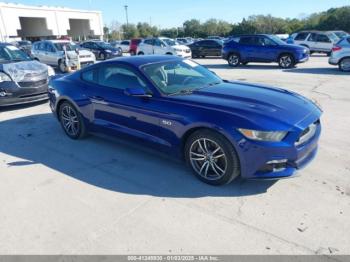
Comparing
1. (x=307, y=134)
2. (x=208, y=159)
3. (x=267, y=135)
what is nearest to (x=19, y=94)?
(x=208, y=159)

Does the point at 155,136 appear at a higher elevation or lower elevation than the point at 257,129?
lower

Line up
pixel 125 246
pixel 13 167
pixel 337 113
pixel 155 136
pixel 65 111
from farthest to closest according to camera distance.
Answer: pixel 337 113 → pixel 65 111 → pixel 13 167 → pixel 155 136 → pixel 125 246

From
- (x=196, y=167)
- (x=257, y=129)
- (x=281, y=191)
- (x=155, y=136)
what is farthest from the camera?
(x=155, y=136)

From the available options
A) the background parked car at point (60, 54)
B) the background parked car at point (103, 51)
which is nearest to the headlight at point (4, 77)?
the background parked car at point (60, 54)

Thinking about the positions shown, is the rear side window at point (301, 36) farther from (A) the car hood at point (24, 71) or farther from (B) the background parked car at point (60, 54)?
(A) the car hood at point (24, 71)

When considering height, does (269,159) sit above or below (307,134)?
below

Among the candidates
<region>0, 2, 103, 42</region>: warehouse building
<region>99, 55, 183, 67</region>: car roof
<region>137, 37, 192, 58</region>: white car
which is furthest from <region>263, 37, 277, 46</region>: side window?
<region>0, 2, 103, 42</region>: warehouse building

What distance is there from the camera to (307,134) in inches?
143

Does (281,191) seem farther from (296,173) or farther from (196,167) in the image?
(196,167)

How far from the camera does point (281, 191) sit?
363cm

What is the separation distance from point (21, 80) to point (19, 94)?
1.23ft

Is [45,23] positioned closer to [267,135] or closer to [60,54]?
[60,54]

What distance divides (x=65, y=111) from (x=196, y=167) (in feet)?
9.77

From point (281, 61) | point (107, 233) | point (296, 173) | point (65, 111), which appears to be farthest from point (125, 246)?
→ point (281, 61)
